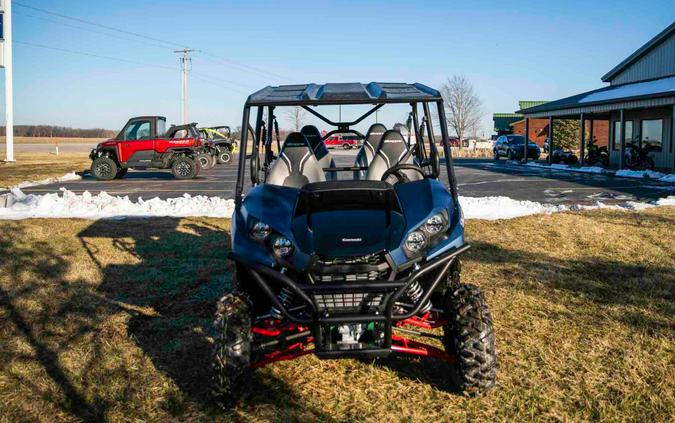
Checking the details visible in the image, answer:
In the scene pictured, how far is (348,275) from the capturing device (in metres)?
3.40

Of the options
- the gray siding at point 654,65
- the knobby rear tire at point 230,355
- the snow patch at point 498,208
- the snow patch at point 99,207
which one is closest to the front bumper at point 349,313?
the knobby rear tire at point 230,355

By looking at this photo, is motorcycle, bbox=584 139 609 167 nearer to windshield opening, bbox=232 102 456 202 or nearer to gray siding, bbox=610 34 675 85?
gray siding, bbox=610 34 675 85

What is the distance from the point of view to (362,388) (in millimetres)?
3877

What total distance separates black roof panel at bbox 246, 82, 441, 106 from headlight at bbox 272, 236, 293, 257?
1.10m

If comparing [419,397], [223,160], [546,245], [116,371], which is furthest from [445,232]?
[223,160]

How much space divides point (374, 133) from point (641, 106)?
68.2ft

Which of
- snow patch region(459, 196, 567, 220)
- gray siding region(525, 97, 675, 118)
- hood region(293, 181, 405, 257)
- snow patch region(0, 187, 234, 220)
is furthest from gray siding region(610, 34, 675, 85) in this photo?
hood region(293, 181, 405, 257)

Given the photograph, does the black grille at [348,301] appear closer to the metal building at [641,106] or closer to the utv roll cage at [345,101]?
the utv roll cage at [345,101]

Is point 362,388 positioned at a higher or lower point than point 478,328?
lower

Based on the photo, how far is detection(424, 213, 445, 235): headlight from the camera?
12.1ft

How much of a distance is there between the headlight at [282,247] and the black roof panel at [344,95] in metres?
1.10

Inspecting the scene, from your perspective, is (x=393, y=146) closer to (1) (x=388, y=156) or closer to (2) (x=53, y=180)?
(1) (x=388, y=156)

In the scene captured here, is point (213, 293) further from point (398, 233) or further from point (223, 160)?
point (223, 160)

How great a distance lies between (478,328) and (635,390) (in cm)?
111
